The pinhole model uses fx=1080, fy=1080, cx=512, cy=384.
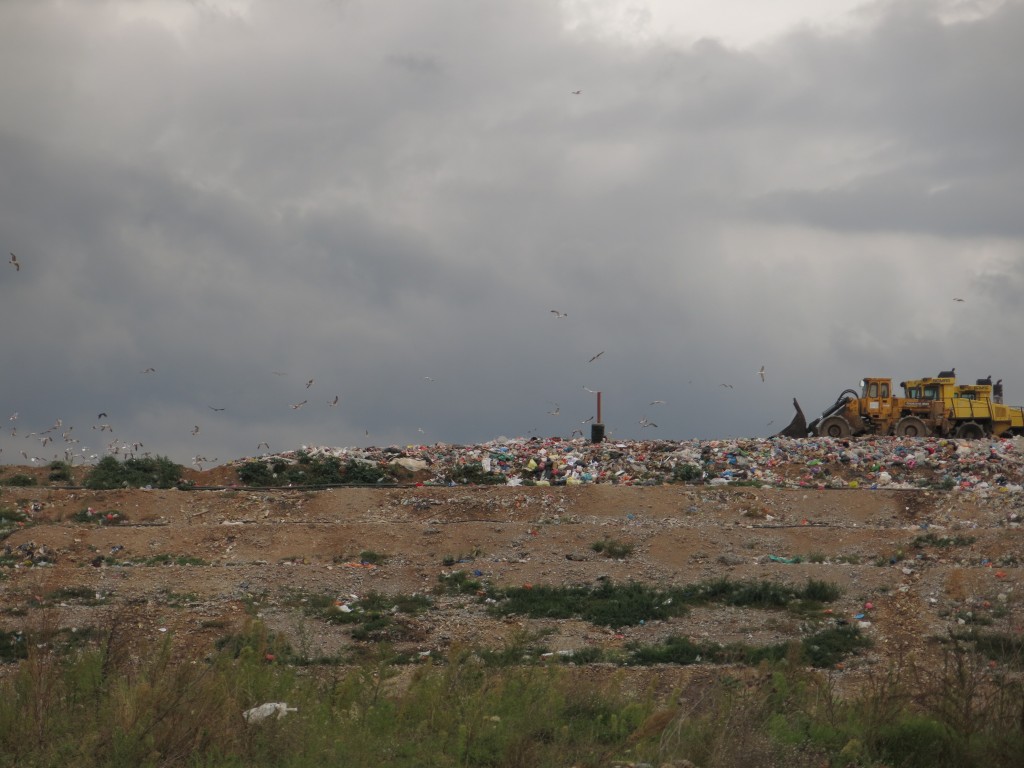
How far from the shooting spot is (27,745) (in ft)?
18.8

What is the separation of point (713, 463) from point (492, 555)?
28.7 ft

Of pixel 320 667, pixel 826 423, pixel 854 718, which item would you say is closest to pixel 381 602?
pixel 320 667

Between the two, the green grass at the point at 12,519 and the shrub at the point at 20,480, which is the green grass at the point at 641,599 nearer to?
the green grass at the point at 12,519

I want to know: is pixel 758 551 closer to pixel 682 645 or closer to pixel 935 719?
pixel 682 645

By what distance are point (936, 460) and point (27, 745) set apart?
2003 centimetres

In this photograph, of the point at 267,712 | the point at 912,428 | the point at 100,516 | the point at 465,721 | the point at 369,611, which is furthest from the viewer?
the point at 912,428

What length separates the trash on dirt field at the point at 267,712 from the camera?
6.08 m

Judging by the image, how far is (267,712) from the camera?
629 centimetres

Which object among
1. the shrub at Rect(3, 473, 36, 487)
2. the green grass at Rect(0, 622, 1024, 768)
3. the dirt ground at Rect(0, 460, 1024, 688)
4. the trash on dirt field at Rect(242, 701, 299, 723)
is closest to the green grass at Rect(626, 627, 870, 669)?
the dirt ground at Rect(0, 460, 1024, 688)

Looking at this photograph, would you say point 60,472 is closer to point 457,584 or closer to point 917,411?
point 457,584

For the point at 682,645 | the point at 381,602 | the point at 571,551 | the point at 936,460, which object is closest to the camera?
the point at 682,645

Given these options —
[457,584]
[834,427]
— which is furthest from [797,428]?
[457,584]

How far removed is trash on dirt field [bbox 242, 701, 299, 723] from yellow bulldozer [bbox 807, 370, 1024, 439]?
24047mm

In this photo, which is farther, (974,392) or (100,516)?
(974,392)
